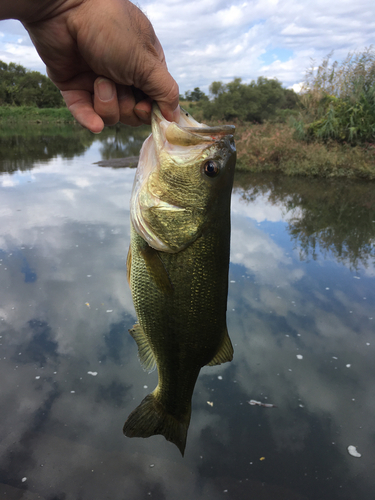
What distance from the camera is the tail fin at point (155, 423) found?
5.42ft

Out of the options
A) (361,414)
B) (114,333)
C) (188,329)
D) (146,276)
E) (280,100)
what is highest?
(280,100)

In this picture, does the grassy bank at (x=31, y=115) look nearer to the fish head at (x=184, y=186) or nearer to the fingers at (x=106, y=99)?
the fingers at (x=106, y=99)

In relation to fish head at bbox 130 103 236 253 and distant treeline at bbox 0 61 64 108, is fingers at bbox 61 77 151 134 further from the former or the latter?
distant treeline at bbox 0 61 64 108

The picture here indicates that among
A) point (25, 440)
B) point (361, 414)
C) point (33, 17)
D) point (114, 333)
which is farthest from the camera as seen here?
point (114, 333)

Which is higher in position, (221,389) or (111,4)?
(111,4)

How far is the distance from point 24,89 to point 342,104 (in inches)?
2243

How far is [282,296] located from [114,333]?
94.0 inches

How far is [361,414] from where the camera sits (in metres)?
2.96

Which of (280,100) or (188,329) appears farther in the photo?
(280,100)

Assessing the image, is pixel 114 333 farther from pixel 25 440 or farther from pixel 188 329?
pixel 188 329

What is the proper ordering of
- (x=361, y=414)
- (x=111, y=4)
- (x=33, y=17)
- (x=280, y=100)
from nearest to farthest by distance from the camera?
(x=111, y=4), (x=33, y=17), (x=361, y=414), (x=280, y=100)

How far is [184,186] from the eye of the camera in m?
1.54

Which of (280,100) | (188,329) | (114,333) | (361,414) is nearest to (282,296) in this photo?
(361,414)

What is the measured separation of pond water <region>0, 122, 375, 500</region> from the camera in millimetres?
2449
